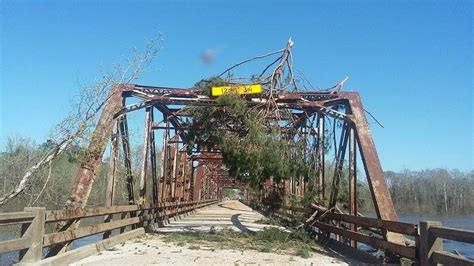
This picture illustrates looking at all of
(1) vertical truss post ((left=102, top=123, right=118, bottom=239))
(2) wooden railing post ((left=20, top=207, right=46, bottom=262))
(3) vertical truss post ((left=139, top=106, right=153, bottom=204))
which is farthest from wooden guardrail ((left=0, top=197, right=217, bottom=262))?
(3) vertical truss post ((left=139, top=106, right=153, bottom=204))

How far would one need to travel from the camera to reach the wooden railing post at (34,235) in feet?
23.6

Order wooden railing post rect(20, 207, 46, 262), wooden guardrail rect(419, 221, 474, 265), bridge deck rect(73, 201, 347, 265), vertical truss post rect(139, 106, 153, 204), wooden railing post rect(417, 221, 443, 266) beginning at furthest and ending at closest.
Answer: vertical truss post rect(139, 106, 153, 204), bridge deck rect(73, 201, 347, 265), wooden railing post rect(417, 221, 443, 266), wooden railing post rect(20, 207, 46, 262), wooden guardrail rect(419, 221, 474, 265)

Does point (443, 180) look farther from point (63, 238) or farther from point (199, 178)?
point (63, 238)

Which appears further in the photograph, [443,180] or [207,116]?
[443,180]

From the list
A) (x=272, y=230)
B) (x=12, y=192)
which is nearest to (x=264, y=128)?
(x=272, y=230)

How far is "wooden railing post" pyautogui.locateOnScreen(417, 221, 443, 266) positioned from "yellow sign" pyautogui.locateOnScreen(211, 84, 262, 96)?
741 cm

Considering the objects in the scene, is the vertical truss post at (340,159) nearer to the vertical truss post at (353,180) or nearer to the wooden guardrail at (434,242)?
the vertical truss post at (353,180)

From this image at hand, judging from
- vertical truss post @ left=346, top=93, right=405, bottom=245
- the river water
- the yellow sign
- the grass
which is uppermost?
the yellow sign

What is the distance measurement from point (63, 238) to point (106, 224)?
8.19 feet

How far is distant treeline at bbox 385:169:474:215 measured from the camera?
249ft

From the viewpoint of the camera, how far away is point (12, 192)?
9.91 meters

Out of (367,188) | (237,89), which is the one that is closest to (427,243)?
(237,89)

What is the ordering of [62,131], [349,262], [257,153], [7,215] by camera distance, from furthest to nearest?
[257,153] < [62,131] < [349,262] < [7,215]

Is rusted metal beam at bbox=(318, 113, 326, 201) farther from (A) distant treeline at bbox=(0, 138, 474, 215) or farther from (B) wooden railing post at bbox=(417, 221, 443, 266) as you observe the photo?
(B) wooden railing post at bbox=(417, 221, 443, 266)
